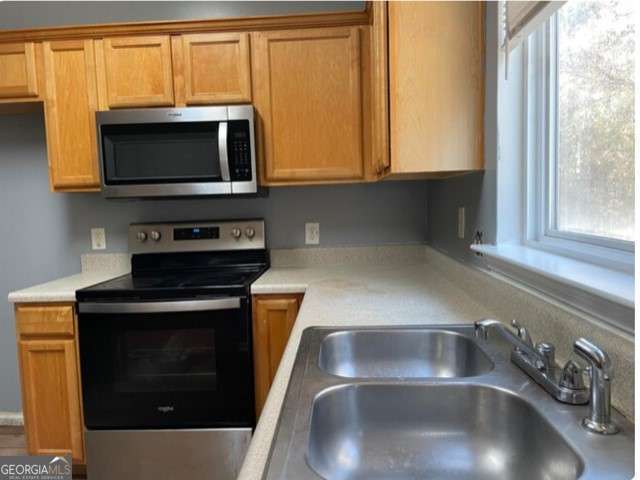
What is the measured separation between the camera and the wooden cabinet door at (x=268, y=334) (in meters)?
1.87

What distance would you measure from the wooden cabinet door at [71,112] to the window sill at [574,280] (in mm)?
1983

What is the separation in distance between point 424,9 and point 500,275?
0.89m

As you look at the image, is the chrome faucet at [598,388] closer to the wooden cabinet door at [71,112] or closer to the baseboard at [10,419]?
the wooden cabinet door at [71,112]

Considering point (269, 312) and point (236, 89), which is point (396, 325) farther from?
point (236, 89)

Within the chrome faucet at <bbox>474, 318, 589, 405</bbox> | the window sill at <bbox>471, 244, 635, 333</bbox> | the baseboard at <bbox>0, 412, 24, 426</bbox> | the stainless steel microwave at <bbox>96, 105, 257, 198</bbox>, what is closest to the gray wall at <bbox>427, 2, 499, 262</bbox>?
the window sill at <bbox>471, 244, 635, 333</bbox>

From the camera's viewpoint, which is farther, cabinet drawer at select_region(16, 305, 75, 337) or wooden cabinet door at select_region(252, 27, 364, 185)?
wooden cabinet door at select_region(252, 27, 364, 185)

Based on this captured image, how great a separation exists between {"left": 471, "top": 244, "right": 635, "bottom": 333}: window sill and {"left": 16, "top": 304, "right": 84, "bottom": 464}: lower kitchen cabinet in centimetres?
183

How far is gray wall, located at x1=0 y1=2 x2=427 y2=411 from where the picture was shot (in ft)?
7.93

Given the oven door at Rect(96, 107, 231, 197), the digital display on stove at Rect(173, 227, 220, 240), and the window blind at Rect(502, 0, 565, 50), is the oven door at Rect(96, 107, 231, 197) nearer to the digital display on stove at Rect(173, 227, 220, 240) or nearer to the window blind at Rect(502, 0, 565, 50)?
the digital display on stove at Rect(173, 227, 220, 240)

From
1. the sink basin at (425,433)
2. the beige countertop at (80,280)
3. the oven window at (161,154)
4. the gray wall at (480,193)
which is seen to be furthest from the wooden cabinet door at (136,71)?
the sink basin at (425,433)

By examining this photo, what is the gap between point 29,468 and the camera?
180cm

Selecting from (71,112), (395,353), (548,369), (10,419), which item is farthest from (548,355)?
(10,419)

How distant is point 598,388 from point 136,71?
225cm

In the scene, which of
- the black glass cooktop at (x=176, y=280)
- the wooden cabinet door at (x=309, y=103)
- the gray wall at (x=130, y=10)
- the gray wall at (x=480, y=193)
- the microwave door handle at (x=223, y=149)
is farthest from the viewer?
the gray wall at (x=130, y=10)
